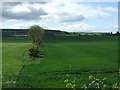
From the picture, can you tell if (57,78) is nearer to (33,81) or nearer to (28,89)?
(33,81)

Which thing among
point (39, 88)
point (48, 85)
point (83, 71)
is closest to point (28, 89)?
point (39, 88)

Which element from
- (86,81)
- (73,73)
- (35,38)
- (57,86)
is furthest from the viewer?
(35,38)

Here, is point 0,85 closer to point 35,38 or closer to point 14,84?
point 14,84

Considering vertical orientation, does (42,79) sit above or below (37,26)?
below

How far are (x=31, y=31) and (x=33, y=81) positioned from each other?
52210 millimetres

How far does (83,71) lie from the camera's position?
72.5 feet

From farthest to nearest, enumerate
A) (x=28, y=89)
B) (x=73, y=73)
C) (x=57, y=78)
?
(x=73, y=73) → (x=57, y=78) → (x=28, y=89)

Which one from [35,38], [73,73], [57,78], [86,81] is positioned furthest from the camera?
[35,38]

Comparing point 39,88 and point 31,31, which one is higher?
point 31,31

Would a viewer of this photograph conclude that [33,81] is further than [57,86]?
Yes

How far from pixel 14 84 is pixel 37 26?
55020mm

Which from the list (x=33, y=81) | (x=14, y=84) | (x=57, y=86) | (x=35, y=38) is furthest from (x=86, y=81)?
(x=35, y=38)

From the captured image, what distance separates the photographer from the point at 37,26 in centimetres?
6950

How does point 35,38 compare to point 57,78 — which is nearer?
point 57,78
